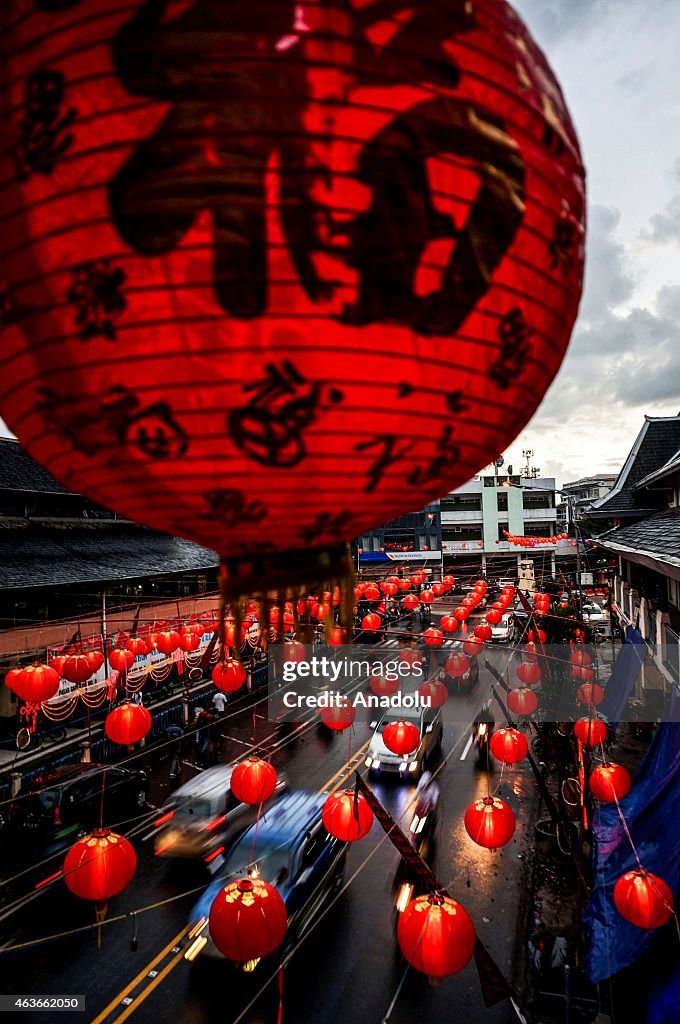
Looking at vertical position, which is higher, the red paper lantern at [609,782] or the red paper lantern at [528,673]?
the red paper lantern at [528,673]

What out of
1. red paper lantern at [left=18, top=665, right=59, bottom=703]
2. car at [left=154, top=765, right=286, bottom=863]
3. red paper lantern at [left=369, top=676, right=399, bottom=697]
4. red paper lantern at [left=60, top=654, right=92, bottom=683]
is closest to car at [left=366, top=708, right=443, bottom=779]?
red paper lantern at [left=369, top=676, right=399, bottom=697]

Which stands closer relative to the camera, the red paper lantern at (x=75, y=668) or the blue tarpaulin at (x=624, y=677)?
the red paper lantern at (x=75, y=668)

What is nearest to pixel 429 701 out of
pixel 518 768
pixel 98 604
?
pixel 518 768

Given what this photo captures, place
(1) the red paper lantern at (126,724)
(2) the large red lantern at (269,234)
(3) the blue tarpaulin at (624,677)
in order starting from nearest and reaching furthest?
(2) the large red lantern at (269,234), (1) the red paper lantern at (126,724), (3) the blue tarpaulin at (624,677)

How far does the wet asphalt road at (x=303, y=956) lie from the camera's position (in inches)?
266

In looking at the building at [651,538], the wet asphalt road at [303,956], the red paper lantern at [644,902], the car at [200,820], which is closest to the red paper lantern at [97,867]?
the wet asphalt road at [303,956]

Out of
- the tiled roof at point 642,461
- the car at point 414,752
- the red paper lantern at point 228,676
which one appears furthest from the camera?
the tiled roof at point 642,461

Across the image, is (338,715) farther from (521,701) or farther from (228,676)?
(521,701)

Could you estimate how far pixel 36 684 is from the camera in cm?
776

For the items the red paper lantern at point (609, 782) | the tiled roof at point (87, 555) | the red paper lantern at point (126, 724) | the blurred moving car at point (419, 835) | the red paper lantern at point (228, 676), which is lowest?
the blurred moving car at point (419, 835)

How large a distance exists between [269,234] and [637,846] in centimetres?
922

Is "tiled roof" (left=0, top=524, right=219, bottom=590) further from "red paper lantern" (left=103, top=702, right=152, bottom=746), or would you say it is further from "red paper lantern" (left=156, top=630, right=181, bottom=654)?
"red paper lantern" (left=103, top=702, right=152, bottom=746)

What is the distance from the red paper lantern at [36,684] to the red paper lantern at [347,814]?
4245 mm

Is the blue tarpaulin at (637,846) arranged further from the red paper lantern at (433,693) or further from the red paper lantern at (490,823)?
the red paper lantern at (433,693)
